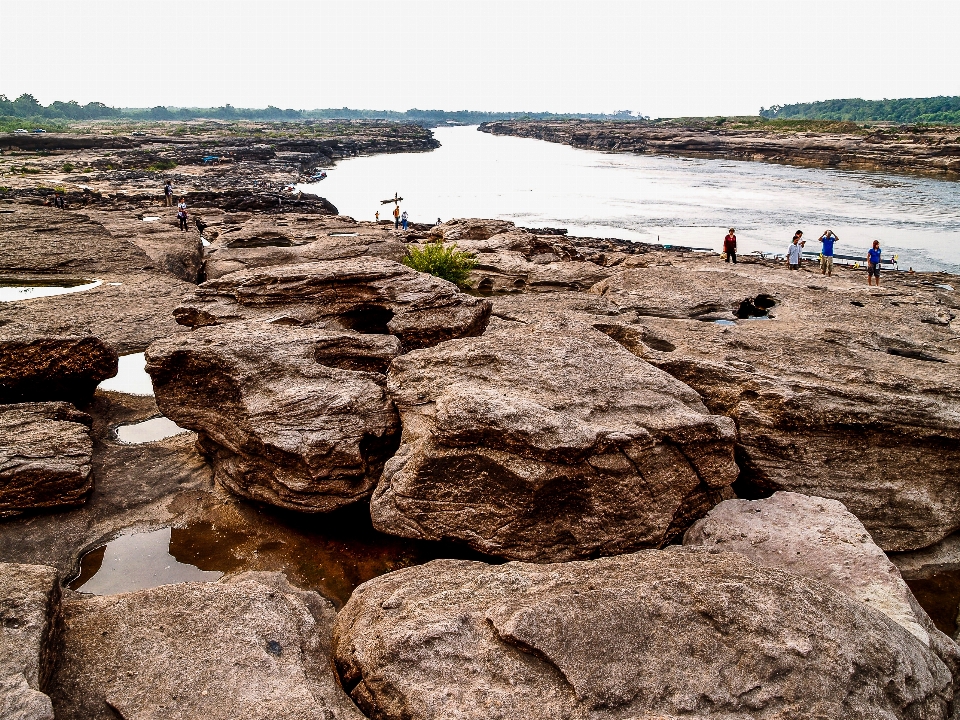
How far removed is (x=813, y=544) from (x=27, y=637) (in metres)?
7.78

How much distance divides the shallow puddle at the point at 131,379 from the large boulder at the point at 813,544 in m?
11.0

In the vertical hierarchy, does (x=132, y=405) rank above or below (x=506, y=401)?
below

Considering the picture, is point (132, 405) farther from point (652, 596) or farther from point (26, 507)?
point (652, 596)

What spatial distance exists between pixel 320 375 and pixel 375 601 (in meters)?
4.45

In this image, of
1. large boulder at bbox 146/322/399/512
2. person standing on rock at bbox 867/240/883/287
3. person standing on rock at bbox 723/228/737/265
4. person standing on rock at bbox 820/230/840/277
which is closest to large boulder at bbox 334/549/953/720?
large boulder at bbox 146/322/399/512

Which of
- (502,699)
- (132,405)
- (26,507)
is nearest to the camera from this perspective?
(502,699)

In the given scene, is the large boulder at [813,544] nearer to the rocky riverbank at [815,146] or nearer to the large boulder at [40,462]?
the large boulder at [40,462]

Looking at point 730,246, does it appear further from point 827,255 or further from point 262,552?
point 262,552

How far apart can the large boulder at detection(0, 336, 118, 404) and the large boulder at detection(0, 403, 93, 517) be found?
45.7 inches

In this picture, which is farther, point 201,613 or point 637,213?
point 637,213

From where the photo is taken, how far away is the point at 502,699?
5.56 meters

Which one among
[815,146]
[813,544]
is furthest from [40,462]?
[815,146]

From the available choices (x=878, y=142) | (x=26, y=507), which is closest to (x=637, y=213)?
Answer: (x=26, y=507)

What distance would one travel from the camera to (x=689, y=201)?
60.8 metres
